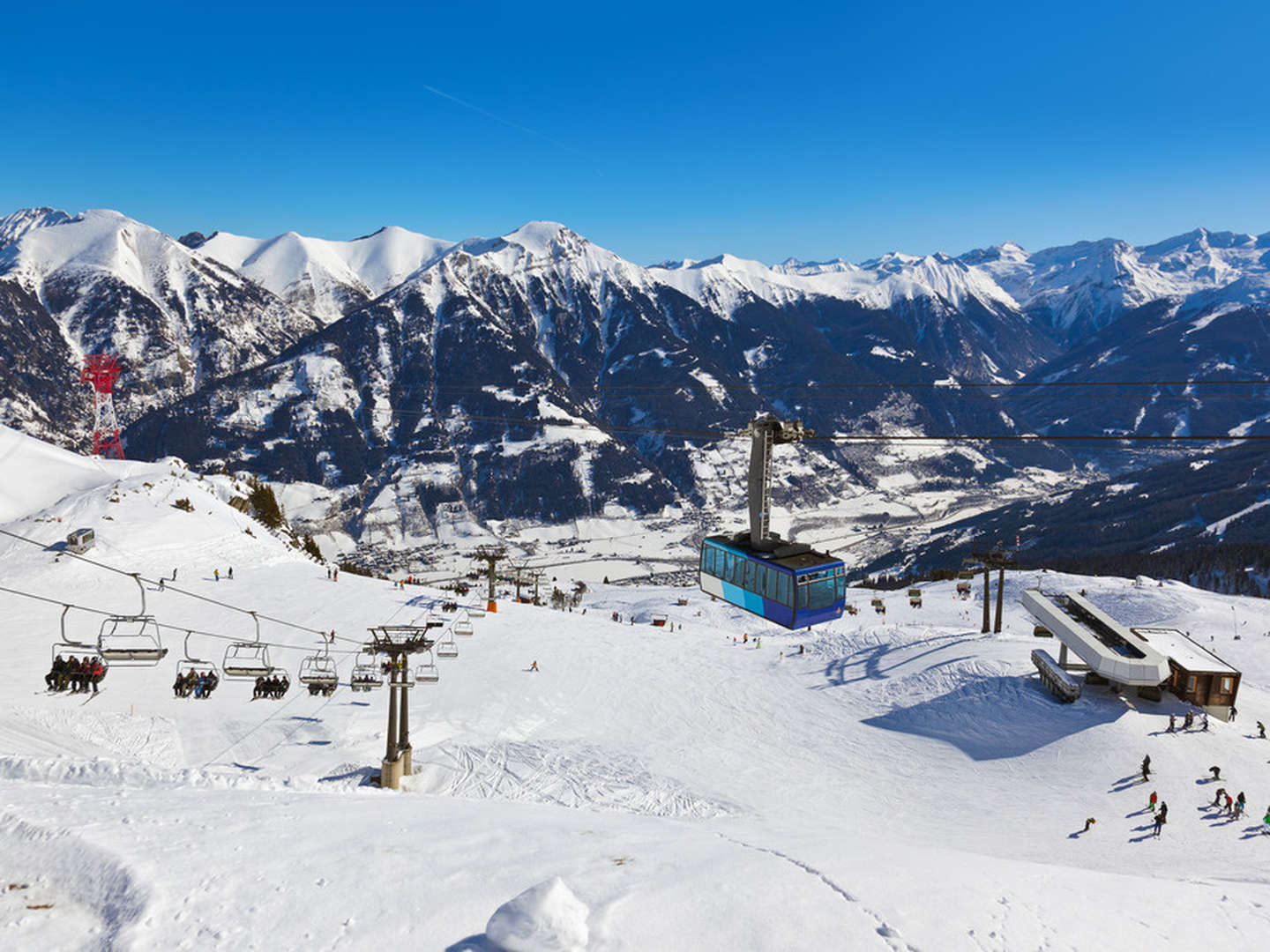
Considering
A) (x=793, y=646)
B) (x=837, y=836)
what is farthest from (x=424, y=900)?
(x=793, y=646)

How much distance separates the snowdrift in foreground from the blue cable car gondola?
8306mm

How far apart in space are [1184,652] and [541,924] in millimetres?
46925

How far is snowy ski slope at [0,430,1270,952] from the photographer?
54.1ft

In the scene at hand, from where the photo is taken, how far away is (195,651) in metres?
50.0

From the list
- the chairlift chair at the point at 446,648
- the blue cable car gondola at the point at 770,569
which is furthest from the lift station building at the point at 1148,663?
the chairlift chair at the point at 446,648

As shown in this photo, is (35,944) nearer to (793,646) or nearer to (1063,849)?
(1063,849)

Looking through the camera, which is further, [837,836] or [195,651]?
[195,651]

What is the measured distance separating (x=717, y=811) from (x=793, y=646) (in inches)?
1375

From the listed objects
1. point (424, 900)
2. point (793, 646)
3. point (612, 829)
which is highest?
point (424, 900)

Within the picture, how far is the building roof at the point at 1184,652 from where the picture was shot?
1650 inches

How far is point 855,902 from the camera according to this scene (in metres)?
17.9

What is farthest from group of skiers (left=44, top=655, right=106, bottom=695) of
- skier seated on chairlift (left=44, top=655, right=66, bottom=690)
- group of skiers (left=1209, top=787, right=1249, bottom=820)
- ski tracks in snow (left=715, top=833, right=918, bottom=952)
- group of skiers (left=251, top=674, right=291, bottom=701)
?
group of skiers (left=1209, top=787, right=1249, bottom=820)

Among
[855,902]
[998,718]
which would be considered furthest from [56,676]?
[998,718]

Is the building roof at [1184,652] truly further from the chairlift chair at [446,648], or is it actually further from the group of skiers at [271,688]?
the group of skiers at [271,688]
